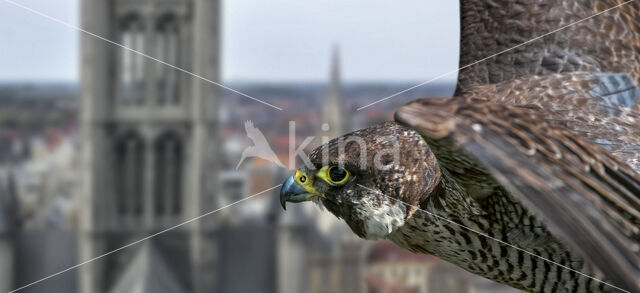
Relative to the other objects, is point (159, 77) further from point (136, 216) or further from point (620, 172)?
point (620, 172)

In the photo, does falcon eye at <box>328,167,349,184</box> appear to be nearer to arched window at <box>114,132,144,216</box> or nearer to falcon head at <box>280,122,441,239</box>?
falcon head at <box>280,122,441,239</box>

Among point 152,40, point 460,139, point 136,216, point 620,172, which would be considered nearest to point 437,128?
point 460,139

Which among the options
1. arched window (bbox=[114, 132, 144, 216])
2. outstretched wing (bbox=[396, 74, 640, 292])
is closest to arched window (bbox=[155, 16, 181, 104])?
arched window (bbox=[114, 132, 144, 216])

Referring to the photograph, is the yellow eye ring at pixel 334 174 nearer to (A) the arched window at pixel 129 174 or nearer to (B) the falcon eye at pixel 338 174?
(B) the falcon eye at pixel 338 174

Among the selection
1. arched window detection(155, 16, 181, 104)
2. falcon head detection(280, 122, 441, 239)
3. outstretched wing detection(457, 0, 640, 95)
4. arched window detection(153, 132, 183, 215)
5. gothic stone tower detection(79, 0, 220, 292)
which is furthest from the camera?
arched window detection(153, 132, 183, 215)

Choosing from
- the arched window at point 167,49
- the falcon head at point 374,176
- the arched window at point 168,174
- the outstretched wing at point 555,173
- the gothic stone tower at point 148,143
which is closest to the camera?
the outstretched wing at point 555,173

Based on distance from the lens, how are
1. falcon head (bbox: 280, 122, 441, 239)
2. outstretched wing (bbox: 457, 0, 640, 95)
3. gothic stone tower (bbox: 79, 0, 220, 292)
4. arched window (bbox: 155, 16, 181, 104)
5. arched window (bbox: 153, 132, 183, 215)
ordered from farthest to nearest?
arched window (bbox: 153, 132, 183, 215) → arched window (bbox: 155, 16, 181, 104) → gothic stone tower (bbox: 79, 0, 220, 292) → outstretched wing (bbox: 457, 0, 640, 95) → falcon head (bbox: 280, 122, 441, 239)

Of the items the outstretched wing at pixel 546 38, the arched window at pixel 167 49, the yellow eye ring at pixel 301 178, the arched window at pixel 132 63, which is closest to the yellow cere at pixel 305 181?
the yellow eye ring at pixel 301 178
